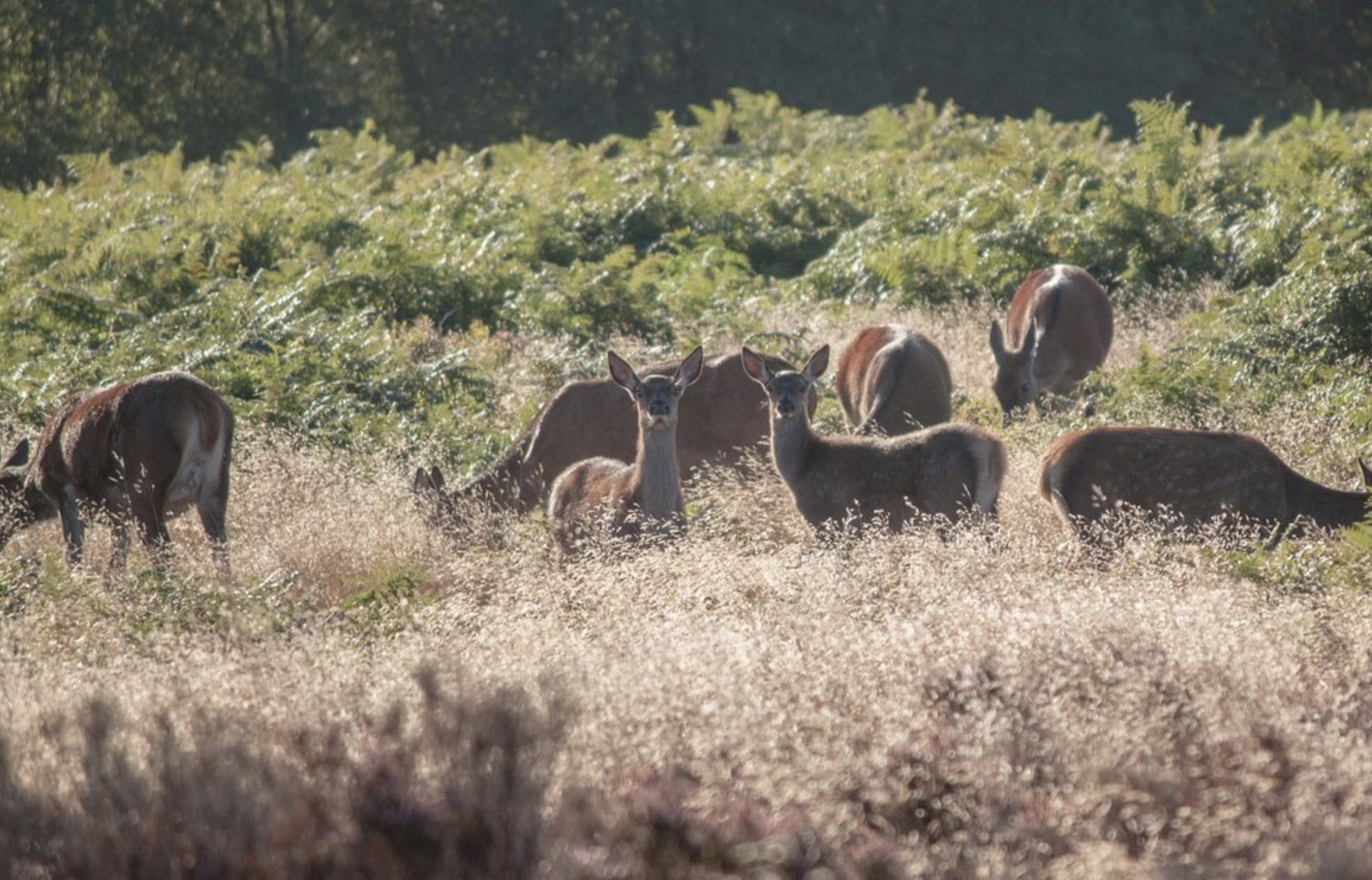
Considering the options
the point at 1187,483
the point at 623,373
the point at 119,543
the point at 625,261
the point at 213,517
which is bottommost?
the point at 119,543

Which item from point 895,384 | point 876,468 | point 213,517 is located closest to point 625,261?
point 895,384

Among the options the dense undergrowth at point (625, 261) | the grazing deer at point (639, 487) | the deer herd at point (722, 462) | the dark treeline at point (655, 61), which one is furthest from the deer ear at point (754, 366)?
the dark treeline at point (655, 61)

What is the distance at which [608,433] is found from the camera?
36.4 feet

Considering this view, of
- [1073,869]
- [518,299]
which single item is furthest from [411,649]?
[518,299]

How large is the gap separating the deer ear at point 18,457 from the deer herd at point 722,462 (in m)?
0.01

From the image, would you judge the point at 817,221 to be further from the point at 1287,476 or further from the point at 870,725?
the point at 870,725

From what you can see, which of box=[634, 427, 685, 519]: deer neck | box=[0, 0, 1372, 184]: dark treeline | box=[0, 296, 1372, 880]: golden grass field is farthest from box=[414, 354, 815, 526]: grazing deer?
box=[0, 0, 1372, 184]: dark treeline

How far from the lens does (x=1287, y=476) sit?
8.25 m

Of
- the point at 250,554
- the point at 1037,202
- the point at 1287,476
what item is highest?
the point at 1037,202

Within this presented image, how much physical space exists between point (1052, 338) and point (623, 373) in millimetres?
5133

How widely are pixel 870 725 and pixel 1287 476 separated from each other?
12.1 feet

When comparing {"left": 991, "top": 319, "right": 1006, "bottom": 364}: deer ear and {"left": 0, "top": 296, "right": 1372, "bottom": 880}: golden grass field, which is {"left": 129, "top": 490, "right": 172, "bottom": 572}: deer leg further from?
{"left": 991, "top": 319, "right": 1006, "bottom": 364}: deer ear

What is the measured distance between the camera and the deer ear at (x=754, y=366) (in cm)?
1027

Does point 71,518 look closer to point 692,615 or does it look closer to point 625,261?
point 692,615
